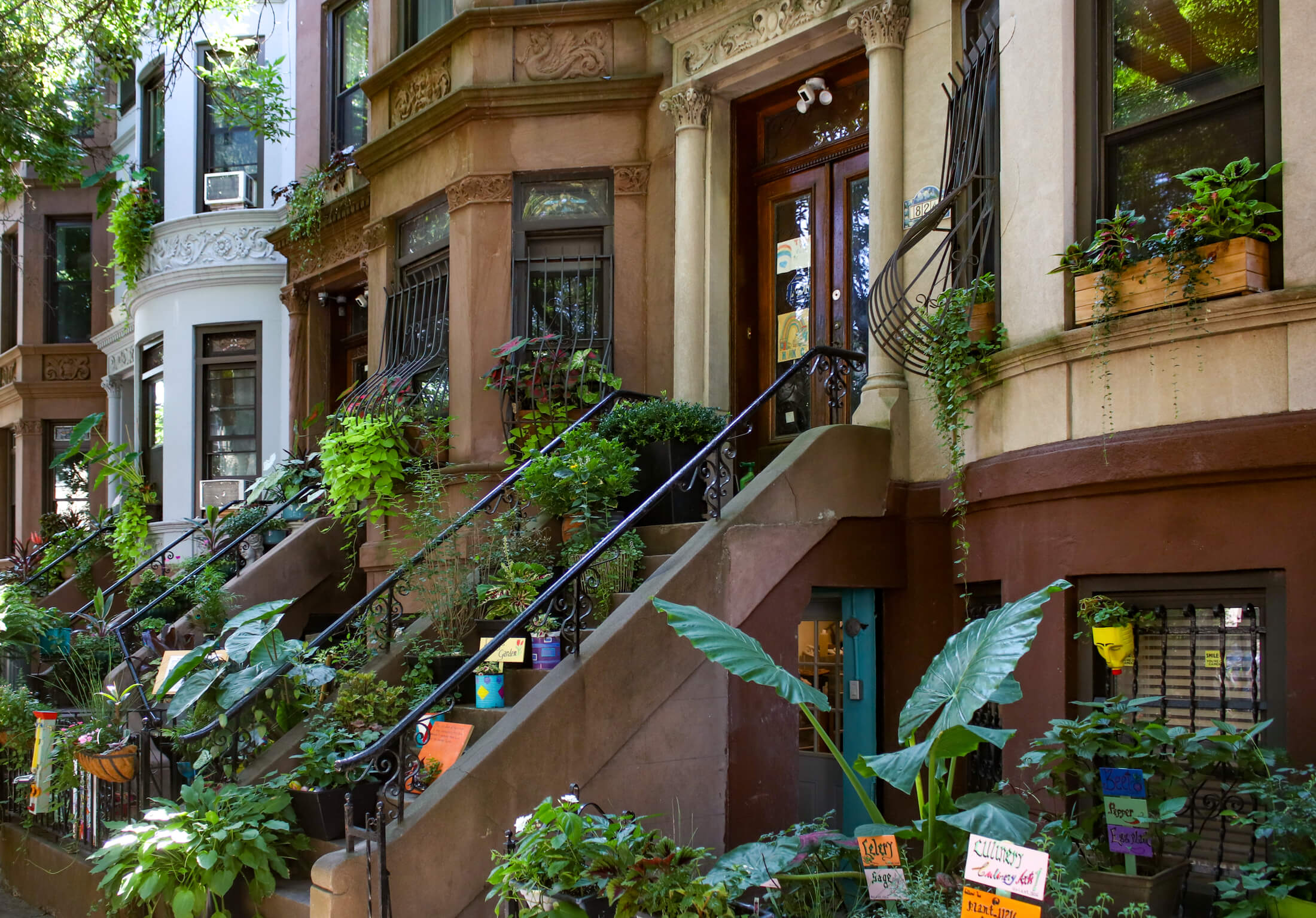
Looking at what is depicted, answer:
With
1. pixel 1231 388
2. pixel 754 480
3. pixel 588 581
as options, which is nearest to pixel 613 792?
pixel 588 581

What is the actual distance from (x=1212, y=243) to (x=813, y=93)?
177 inches

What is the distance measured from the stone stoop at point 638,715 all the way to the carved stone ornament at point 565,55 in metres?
4.44

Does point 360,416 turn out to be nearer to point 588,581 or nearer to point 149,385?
point 588,581

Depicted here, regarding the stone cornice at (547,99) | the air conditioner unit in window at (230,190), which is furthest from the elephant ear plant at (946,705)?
the air conditioner unit in window at (230,190)

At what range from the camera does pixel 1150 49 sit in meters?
6.24

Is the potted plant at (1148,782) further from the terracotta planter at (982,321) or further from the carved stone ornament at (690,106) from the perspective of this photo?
the carved stone ornament at (690,106)

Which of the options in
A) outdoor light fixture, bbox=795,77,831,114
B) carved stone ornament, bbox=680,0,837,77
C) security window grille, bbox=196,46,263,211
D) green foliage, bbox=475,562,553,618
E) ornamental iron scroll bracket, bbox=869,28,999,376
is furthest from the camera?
security window grille, bbox=196,46,263,211

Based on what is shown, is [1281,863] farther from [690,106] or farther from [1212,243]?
[690,106]

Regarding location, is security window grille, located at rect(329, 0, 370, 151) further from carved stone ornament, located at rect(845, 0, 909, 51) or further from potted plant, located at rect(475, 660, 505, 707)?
potted plant, located at rect(475, 660, 505, 707)

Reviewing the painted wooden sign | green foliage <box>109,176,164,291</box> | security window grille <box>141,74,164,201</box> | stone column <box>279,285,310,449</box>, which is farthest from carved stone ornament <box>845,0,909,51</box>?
security window grille <box>141,74,164,201</box>

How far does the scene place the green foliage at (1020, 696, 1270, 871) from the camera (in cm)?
492

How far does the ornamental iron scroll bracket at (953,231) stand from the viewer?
23.4 feet

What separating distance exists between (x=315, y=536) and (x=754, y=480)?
5.78m

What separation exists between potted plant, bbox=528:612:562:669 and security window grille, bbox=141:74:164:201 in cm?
1135
